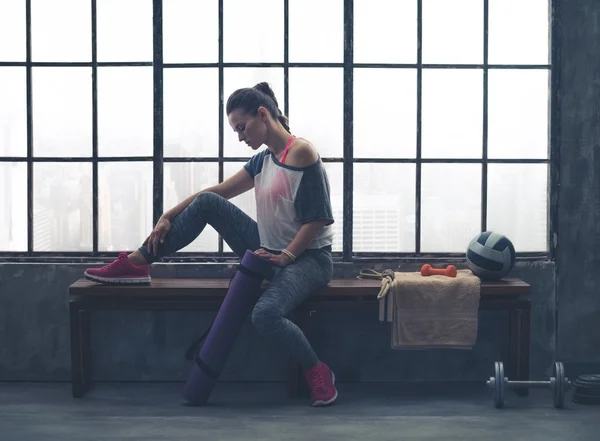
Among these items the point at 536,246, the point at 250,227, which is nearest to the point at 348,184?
the point at 250,227

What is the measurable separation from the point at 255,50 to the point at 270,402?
1.81m

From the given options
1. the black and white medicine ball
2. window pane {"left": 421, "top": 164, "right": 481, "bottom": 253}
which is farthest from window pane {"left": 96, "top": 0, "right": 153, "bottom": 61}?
the black and white medicine ball

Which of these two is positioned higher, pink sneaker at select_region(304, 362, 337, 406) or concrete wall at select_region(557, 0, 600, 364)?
concrete wall at select_region(557, 0, 600, 364)

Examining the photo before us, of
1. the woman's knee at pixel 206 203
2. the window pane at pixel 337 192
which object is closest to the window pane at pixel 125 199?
the woman's knee at pixel 206 203

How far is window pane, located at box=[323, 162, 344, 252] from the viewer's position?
4.77 m

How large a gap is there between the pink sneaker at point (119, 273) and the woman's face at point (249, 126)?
0.81 metres

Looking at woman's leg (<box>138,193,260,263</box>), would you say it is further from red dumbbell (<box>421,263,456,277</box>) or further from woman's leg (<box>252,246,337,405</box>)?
red dumbbell (<box>421,263,456,277</box>)

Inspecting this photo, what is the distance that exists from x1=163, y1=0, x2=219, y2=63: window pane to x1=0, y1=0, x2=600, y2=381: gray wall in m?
1.10

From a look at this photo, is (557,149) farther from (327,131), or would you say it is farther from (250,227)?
(250,227)

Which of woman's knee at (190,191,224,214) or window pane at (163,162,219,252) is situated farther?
window pane at (163,162,219,252)

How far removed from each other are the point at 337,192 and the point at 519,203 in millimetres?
967

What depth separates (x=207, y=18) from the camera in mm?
4719

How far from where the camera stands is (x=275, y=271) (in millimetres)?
4320

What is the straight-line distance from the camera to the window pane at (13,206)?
4812 millimetres
